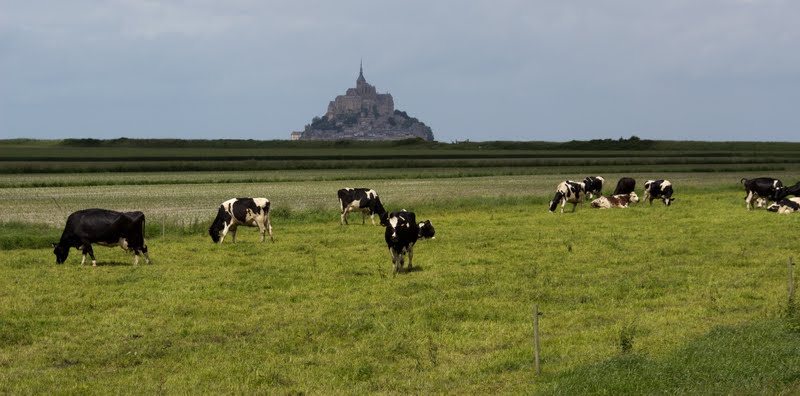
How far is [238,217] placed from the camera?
30281mm

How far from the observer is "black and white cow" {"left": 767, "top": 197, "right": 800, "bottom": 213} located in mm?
38375

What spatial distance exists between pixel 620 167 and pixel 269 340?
91.8 meters

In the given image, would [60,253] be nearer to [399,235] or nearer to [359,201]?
[399,235]

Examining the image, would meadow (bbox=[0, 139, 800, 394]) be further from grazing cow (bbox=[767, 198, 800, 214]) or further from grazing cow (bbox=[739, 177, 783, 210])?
grazing cow (bbox=[739, 177, 783, 210])

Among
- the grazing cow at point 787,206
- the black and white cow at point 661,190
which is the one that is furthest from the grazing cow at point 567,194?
the grazing cow at point 787,206

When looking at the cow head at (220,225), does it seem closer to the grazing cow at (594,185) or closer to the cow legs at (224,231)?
the cow legs at (224,231)

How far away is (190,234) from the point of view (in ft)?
107

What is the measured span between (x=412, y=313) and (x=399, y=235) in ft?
17.6

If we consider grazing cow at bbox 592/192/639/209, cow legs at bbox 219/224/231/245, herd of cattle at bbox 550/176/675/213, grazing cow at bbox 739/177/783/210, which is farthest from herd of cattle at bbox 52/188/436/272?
grazing cow at bbox 739/177/783/210

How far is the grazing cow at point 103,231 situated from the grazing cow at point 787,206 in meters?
29.0

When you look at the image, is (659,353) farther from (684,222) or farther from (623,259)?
(684,222)

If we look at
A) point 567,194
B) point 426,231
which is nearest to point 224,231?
point 426,231

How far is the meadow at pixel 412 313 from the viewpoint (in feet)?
40.3

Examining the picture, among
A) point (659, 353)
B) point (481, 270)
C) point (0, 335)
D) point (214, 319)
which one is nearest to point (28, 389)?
point (0, 335)
